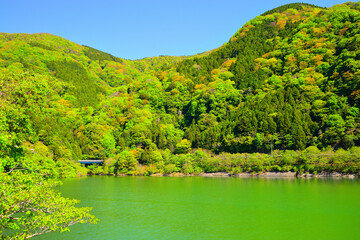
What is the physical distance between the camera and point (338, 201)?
32.1 m

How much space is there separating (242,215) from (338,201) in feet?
39.5

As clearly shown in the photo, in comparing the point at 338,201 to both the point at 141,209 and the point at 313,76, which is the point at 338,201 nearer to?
the point at 141,209

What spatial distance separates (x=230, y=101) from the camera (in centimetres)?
10662

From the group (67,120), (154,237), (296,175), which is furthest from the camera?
(67,120)

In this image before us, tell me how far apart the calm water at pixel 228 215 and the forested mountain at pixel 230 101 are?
97.6ft

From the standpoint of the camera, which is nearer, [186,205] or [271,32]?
[186,205]

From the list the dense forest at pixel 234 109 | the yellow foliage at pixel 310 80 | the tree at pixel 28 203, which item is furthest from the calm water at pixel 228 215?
the yellow foliage at pixel 310 80

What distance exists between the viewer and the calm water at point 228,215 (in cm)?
2266

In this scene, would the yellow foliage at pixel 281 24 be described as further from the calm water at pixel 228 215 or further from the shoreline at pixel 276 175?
the calm water at pixel 228 215

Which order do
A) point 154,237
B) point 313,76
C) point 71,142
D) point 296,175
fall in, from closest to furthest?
point 154,237 → point 296,175 → point 313,76 → point 71,142

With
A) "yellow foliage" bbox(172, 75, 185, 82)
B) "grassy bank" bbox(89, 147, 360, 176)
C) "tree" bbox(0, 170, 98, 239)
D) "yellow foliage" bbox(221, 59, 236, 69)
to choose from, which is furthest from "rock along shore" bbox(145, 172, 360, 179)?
"yellow foliage" bbox(221, 59, 236, 69)

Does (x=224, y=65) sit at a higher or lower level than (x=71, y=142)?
higher

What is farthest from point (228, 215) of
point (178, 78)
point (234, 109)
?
point (178, 78)

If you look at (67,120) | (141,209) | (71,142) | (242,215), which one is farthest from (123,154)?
(242,215)
